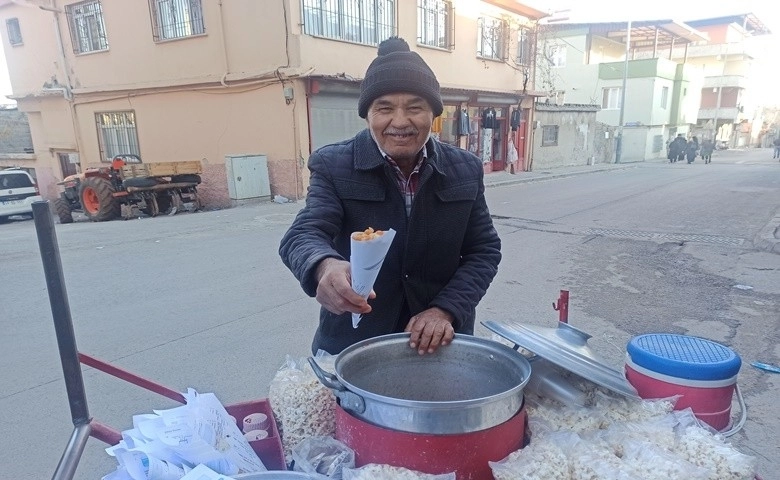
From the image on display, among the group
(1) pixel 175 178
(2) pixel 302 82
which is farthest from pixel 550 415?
(1) pixel 175 178

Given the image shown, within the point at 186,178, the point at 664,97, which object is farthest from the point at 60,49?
the point at 664,97

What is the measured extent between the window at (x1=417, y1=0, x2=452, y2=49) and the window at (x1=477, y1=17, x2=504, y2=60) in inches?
71.9

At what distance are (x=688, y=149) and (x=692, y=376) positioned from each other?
31.1 m

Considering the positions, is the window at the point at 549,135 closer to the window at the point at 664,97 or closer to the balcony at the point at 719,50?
the window at the point at 664,97

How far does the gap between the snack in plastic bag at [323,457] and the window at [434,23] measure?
15.1 meters

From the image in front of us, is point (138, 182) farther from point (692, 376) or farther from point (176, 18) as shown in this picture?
point (692, 376)

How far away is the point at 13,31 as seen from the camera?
17344mm

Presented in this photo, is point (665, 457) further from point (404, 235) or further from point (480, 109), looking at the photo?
point (480, 109)

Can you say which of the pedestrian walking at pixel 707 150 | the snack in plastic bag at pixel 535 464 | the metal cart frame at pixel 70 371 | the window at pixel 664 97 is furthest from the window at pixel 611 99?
the metal cart frame at pixel 70 371

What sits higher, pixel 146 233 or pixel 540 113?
pixel 540 113

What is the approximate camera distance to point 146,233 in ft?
28.7

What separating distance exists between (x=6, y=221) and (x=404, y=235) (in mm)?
16330

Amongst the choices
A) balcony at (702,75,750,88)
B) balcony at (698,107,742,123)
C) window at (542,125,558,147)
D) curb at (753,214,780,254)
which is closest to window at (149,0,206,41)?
curb at (753,214,780,254)

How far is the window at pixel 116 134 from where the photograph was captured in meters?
15.1
